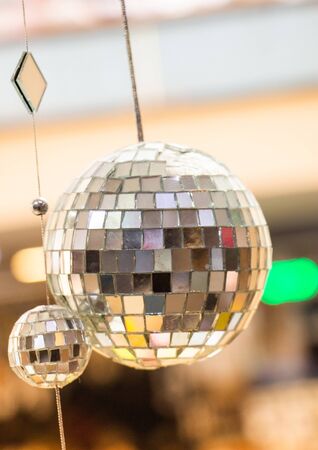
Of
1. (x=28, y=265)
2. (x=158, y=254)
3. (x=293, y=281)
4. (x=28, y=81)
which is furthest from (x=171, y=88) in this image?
(x=293, y=281)

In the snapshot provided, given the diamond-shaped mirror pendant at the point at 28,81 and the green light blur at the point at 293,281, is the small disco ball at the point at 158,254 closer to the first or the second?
the diamond-shaped mirror pendant at the point at 28,81

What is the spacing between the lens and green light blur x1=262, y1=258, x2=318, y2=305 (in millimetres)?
4172

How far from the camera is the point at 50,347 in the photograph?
738mm

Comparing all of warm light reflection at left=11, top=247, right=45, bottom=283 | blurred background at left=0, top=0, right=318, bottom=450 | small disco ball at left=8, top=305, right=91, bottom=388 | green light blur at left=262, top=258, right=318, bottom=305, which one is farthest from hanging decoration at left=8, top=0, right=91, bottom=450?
green light blur at left=262, top=258, right=318, bottom=305

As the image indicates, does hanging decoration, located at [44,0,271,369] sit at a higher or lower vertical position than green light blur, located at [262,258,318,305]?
higher

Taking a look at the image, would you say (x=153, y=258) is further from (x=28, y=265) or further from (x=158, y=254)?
(x=28, y=265)

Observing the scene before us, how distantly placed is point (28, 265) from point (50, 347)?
2997 mm

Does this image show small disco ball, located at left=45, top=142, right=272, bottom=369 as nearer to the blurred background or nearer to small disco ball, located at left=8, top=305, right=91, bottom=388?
small disco ball, located at left=8, top=305, right=91, bottom=388

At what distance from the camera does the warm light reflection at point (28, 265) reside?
353 centimetres

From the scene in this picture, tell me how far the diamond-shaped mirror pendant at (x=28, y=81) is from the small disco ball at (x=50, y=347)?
146 mm

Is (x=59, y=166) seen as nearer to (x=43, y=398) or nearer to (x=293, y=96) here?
(x=293, y=96)

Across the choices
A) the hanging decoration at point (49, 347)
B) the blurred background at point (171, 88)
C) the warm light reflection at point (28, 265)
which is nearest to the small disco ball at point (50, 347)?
the hanging decoration at point (49, 347)

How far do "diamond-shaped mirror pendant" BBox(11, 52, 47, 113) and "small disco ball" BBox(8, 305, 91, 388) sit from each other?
15 cm

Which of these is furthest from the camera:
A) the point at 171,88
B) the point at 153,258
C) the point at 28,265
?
the point at 28,265
